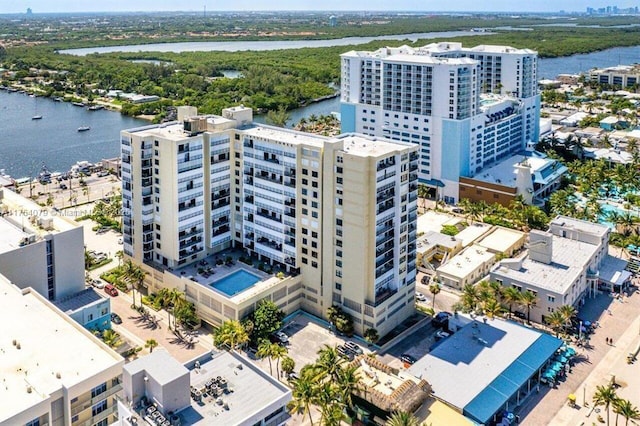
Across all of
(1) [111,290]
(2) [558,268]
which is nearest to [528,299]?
(2) [558,268]

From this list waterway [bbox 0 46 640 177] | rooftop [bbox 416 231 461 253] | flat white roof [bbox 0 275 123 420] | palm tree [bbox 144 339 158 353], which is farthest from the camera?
waterway [bbox 0 46 640 177]

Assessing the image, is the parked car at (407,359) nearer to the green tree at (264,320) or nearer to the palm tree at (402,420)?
the green tree at (264,320)

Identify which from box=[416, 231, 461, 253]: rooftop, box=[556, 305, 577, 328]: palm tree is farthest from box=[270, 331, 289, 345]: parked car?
box=[556, 305, 577, 328]: palm tree

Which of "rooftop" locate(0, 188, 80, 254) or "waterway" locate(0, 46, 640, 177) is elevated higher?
"waterway" locate(0, 46, 640, 177)

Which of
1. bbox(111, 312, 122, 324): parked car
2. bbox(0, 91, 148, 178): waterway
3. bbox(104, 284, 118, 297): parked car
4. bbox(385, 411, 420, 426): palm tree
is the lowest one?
bbox(111, 312, 122, 324): parked car

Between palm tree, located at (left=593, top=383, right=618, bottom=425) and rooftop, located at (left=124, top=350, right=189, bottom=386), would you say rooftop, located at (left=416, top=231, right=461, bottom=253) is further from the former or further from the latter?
rooftop, located at (left=124, top=350, right=189, bottom=386)

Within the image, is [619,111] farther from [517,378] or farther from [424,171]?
[517,378]

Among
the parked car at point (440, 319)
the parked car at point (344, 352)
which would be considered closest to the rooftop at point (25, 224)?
the parked car at point (344, 352)
